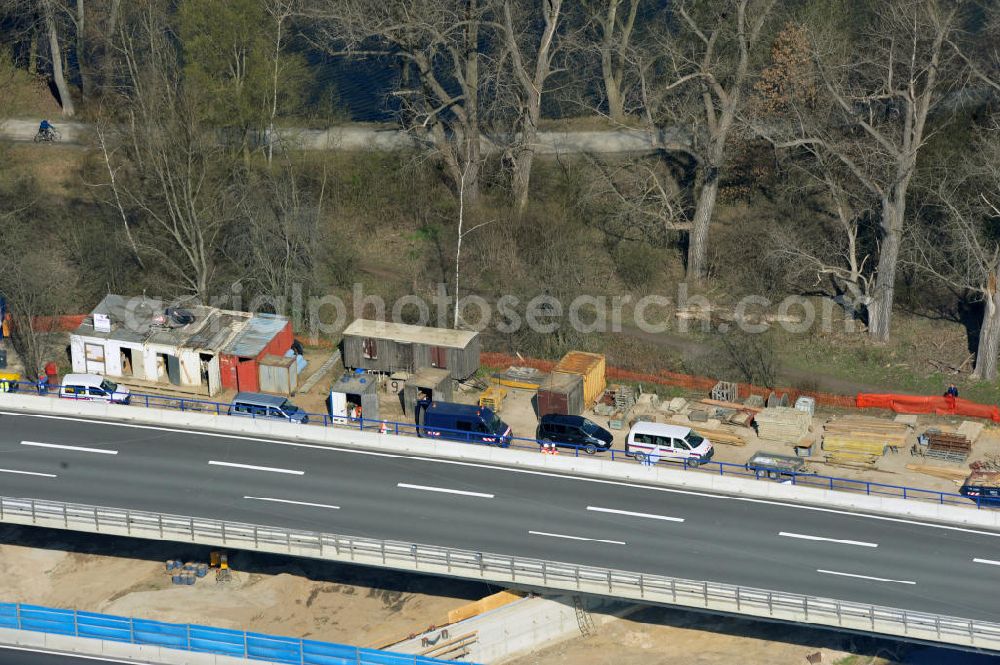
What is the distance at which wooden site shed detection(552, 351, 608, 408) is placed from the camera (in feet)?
209

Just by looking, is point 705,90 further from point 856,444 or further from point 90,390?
point 90,390

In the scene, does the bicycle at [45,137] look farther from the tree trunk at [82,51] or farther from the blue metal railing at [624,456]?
the blue metal railing at [624,456]

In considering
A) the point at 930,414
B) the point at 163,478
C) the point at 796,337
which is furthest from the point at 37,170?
the point at 930,414

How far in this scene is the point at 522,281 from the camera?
73.6 m

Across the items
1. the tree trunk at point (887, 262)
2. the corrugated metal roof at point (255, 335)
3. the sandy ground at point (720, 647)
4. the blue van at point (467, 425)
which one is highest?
the tree trunk at point (887, 262)

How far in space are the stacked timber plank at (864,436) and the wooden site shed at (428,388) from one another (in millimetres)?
16482

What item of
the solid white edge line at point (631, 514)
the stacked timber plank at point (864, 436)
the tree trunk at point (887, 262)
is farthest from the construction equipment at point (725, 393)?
the solid white edge line at point (631, 514)

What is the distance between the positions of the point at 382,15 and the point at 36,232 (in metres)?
22.2

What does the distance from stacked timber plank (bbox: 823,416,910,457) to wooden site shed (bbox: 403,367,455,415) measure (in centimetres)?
1648

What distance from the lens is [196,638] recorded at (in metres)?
45.4

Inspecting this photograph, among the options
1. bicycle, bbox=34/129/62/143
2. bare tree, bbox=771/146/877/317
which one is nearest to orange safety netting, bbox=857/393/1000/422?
bare tree, bbox=771/146/877/317

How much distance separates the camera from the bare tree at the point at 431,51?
76500 mm

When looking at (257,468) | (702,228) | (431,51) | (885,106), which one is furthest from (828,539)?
(431,51)

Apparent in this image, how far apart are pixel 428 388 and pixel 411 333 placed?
13.7ft
